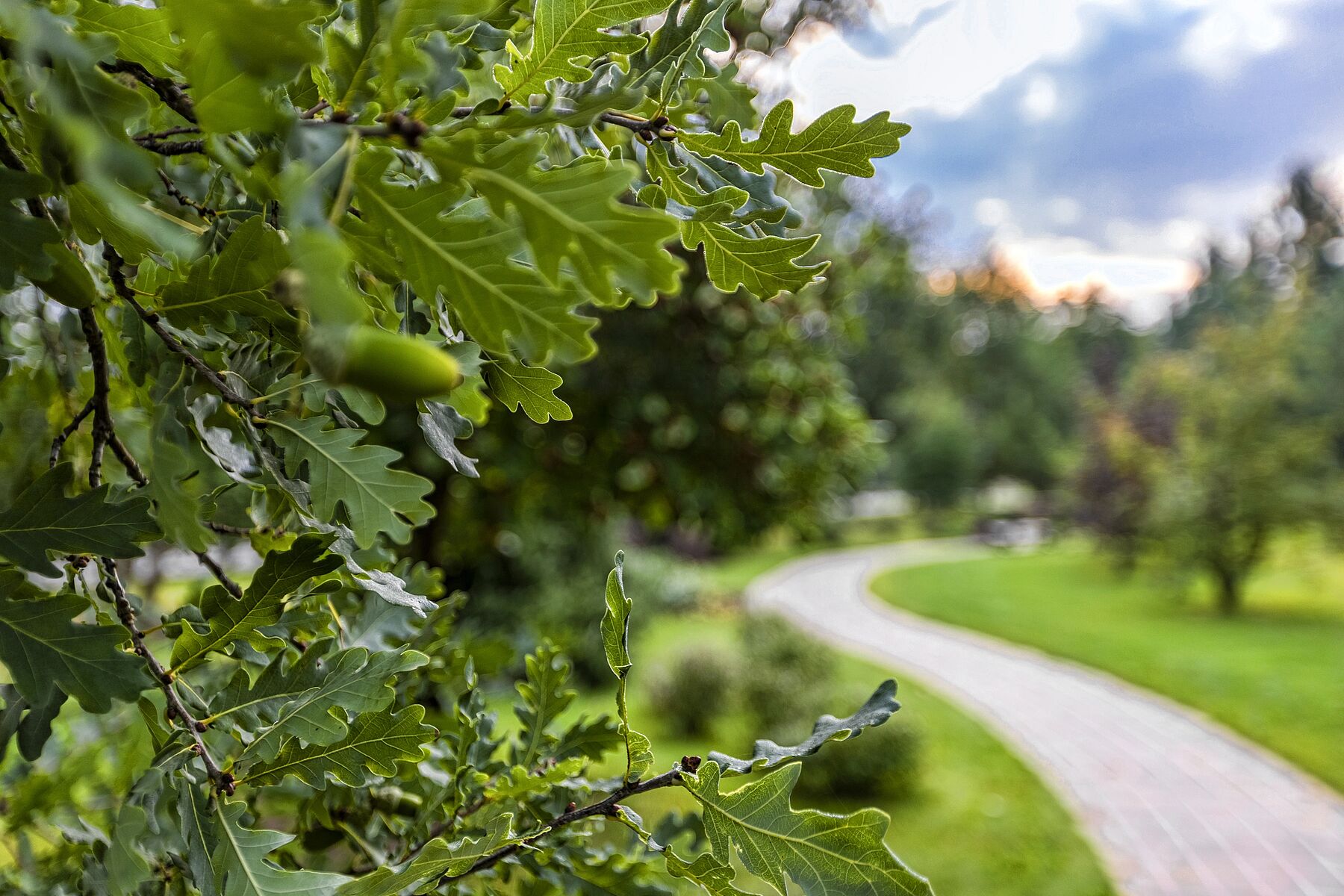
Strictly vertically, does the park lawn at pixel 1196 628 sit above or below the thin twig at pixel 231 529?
below

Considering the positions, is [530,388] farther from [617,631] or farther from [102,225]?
[102,225]

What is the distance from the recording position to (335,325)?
0.96 ft

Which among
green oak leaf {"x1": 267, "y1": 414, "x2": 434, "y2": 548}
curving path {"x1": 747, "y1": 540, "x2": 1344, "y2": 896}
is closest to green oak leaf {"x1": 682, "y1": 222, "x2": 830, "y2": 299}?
green oak leaf {"x1": 267, "y1": 414, "x2": 434, "y2": 548}

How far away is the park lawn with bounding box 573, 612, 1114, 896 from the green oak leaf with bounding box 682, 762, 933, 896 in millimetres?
3332

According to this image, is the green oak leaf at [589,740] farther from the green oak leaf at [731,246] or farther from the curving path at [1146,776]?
the curving path at [1146,776]

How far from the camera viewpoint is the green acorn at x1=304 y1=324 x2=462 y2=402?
11.9 inches

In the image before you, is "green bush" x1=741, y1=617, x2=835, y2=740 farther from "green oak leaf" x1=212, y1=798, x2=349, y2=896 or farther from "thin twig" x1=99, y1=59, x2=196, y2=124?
"thin twig" x1=99, y1=59, x2=196, y2=124

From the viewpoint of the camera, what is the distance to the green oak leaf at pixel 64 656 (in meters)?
0.50

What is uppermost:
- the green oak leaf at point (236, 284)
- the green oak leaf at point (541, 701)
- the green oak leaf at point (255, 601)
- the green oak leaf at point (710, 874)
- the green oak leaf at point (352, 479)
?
the green oak leaf at point (236, 284)

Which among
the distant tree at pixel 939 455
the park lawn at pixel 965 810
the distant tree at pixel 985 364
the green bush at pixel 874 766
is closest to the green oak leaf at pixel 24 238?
the park lawn at pixel 965 810

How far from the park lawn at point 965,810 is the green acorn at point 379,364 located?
372cm

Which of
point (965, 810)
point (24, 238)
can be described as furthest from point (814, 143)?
point (965, 810)

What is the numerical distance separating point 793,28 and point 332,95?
12.7 ft

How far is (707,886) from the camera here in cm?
61
